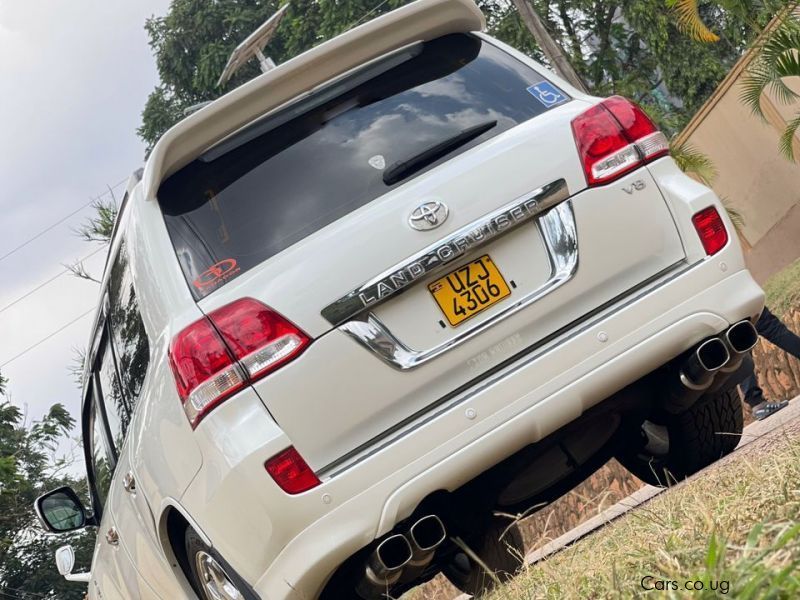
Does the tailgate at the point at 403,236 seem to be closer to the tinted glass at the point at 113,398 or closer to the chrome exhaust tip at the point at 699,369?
the chrome exhaust tip at the point at 699,369

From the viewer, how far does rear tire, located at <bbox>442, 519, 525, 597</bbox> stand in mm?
5113

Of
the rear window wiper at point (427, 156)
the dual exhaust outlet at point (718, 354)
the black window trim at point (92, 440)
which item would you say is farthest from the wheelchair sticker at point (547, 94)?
the black window trim at point (92, 440)

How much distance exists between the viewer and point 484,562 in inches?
209

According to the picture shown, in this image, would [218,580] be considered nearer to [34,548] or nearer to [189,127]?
[189,127]

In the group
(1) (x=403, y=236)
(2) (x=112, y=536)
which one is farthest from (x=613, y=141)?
(2) (x=112, y=536)

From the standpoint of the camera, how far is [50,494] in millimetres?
6328

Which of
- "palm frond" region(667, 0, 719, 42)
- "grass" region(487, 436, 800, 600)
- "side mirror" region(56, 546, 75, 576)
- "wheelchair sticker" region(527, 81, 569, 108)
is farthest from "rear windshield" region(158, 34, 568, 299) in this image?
"palm frond" region(667, 0, 719, 42)

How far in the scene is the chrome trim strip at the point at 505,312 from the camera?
429 cm

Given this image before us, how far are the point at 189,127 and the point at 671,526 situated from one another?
2.21 metres

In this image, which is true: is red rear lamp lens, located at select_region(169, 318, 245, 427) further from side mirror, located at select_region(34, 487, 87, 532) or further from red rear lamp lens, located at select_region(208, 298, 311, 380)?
side mirror, located at select_region(34, 487, 87, 532)

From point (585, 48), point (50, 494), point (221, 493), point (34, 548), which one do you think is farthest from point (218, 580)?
point (34, 548)

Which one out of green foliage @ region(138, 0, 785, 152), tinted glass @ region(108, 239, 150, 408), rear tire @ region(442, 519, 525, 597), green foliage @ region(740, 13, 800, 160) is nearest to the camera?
tinted glass @ region(108, 239, 150, 408)

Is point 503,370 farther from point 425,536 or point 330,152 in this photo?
point 330,152

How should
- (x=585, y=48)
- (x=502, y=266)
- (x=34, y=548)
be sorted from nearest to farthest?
(x=502, y=266)
(x=585, y=48)
(x=34, y=548)
